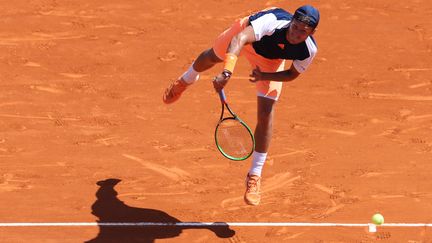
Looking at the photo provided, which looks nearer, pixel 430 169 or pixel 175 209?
pixel 175 209

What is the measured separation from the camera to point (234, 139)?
10.3 m

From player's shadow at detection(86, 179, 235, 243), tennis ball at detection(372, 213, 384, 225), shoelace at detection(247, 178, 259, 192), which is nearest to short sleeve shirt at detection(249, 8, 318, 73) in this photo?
shoelace at detection(247, 178, 259, 192)

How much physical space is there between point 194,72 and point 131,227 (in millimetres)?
1940

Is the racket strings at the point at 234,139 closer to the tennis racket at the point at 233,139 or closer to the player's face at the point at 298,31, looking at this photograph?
the tennis racket at the point at 233,139

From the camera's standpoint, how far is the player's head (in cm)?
913

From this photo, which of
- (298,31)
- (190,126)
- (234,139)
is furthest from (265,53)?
(190,126)

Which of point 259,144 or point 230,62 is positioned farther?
point 259,144

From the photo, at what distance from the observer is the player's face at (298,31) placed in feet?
30.3

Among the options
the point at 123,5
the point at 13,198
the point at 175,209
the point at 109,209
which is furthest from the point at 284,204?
the point at 123,5

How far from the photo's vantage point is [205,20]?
1644cm

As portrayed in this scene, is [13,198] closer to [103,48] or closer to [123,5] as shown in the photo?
[103,48]

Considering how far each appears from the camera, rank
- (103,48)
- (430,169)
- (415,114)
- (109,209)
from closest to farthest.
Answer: (109,209), (430,169), (415,114), (103,48)

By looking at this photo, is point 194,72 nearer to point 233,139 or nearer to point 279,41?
point 233,139

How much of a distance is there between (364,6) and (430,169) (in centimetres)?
594
